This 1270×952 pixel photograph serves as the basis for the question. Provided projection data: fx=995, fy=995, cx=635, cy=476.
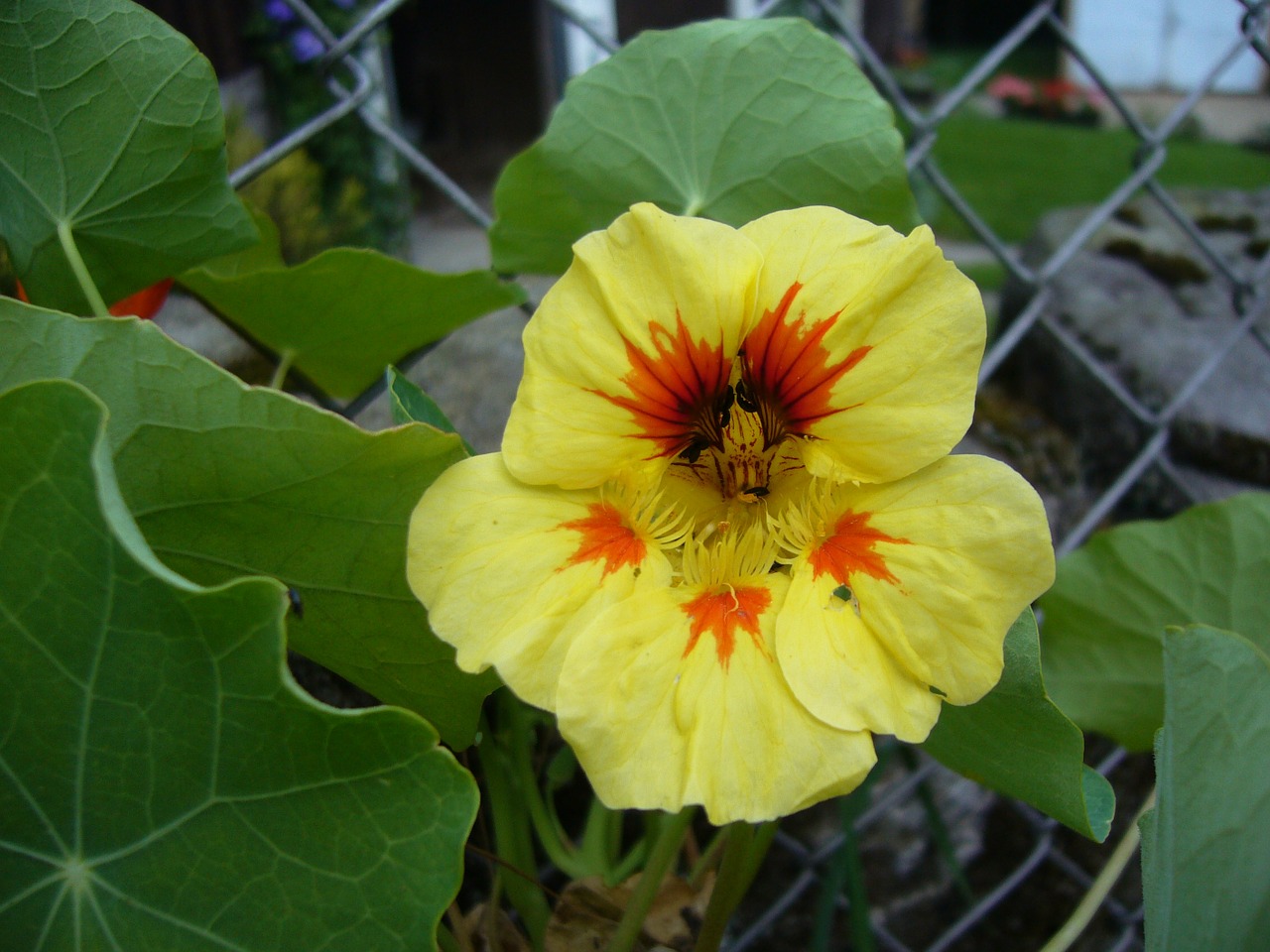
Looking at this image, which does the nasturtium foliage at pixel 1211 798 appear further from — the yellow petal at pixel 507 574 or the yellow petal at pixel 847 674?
the yellow petal at pixel 507 574

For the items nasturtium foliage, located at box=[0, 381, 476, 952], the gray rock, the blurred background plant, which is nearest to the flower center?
nasturtium foliage, located at box=[0, 381, 476, 952]

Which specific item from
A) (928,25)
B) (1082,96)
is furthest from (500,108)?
(928,25)

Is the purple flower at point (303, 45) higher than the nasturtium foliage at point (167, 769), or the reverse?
the nasturtium foliage at point (167, 769)

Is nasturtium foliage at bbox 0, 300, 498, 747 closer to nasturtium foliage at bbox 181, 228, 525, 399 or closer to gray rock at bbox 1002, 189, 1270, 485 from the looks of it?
nasturtium foliage at bbox 181, 228, 525, 399

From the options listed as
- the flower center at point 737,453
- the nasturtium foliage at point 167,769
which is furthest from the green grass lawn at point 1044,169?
the nasturtium foliage at point 167,769

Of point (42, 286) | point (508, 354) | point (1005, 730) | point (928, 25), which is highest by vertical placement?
point (42, 286)

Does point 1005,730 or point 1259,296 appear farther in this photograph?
point 1259,296

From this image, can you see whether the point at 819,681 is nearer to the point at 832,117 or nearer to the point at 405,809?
the point at 405,809

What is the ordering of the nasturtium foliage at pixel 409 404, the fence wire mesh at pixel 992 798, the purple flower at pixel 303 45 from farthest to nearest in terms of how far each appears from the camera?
the purple flower at pixel 303 45, the fence wire mesh at pixel 992 798, the nasturtium foliage at pixel 409 404
